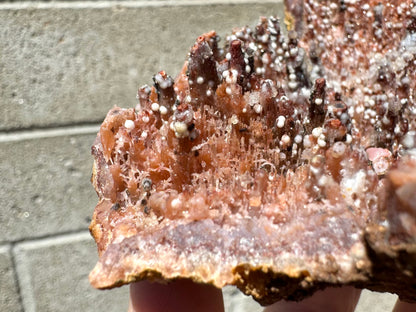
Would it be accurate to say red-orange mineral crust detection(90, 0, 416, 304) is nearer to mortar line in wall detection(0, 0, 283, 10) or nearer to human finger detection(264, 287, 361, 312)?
human finger detection(264, 287, 361, 312)

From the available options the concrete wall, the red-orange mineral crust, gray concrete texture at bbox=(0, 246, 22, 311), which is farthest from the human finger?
gray concrete texture at bbox=(0, 246, 22, 311)

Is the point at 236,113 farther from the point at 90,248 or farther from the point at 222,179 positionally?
the point at 90,248

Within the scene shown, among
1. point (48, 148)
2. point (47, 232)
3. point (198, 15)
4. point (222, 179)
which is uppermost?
point (198, 15)

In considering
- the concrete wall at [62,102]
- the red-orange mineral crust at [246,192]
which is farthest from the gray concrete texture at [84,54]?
the red-orange mineral crust at [246,192]

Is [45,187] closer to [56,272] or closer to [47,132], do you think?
[47,132]

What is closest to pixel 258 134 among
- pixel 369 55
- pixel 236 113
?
pixel 236 113

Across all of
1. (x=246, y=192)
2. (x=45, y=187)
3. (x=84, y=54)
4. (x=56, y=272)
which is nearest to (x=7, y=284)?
(x=56, y=272)
